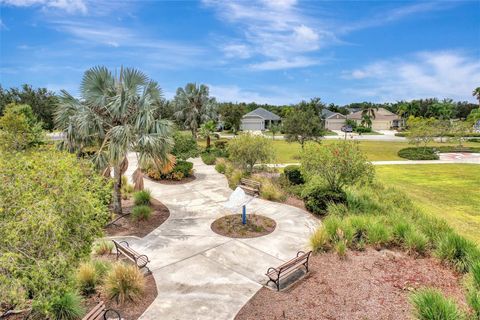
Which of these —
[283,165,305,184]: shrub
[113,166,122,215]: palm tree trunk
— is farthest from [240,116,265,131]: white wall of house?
[113,166,122,215]: palm tree trunk

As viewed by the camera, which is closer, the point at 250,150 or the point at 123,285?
the point at 123,285

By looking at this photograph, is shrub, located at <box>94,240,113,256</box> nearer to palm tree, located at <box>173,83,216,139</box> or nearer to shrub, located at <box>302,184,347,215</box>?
shrub, located at <box>302,184,347,215</box>

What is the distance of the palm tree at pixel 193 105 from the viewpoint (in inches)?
1473

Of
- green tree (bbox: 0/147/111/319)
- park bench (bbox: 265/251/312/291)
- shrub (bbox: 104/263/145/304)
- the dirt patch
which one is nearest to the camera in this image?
green tree (bbox: 0/147/111/319)

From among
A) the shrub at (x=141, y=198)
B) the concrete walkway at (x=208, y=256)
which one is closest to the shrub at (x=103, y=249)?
the concrete walkway at (x=208, y=256)

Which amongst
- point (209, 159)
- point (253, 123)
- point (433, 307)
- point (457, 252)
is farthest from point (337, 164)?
point (253, 123)

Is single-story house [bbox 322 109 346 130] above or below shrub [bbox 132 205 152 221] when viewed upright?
above

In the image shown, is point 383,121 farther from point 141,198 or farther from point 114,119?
point 114,119

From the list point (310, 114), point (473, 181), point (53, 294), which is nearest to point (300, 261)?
point (53, 294)

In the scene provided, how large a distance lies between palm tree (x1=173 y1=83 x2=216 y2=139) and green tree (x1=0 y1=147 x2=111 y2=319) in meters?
32.6

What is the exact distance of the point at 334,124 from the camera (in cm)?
8444

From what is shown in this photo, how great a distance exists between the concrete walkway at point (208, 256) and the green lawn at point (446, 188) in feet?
23.3

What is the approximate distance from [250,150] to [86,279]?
1297 centimetres

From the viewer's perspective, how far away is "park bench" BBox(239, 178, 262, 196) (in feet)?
51.9
